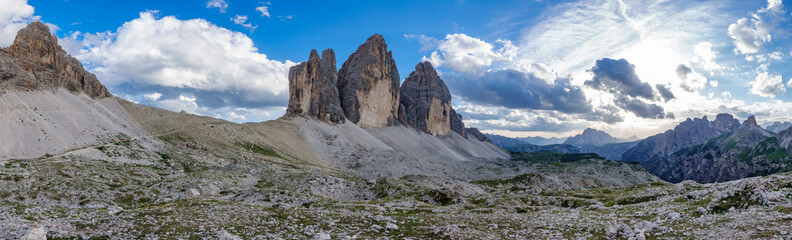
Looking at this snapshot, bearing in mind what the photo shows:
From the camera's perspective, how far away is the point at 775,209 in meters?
23.0

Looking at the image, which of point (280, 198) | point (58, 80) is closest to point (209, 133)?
point (58, 80)

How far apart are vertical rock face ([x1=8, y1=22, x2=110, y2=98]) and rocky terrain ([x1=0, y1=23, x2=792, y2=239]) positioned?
474mm

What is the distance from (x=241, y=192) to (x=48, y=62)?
141 m

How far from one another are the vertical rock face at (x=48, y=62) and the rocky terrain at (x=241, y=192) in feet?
1.55

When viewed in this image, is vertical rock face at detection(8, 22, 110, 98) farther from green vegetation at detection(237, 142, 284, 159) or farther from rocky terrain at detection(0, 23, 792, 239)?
Answer: green vegetation at detection(237, 142, 284, 159)

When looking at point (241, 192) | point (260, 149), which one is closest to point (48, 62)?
point (260, 149)

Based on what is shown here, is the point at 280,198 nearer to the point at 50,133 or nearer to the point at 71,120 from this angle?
the point at 50,133

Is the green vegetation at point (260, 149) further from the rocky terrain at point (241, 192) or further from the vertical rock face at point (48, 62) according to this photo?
the vertical rock face at point (48, 62)

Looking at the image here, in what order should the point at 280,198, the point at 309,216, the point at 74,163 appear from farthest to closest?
1. the point at 74,163
2. the point at 280,198
3. the point at 309,216

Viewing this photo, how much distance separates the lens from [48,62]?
5866 inches

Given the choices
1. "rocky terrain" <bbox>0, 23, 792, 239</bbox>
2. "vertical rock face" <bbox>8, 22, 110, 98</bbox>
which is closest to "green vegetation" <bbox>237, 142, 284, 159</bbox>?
"rocky terrain" <bbox>0, 23, 792, 239</bbox>

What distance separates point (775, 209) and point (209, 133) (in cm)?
16830

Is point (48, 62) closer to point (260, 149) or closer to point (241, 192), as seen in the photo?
point (260, 149)

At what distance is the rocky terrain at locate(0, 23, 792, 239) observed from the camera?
23.6 m
